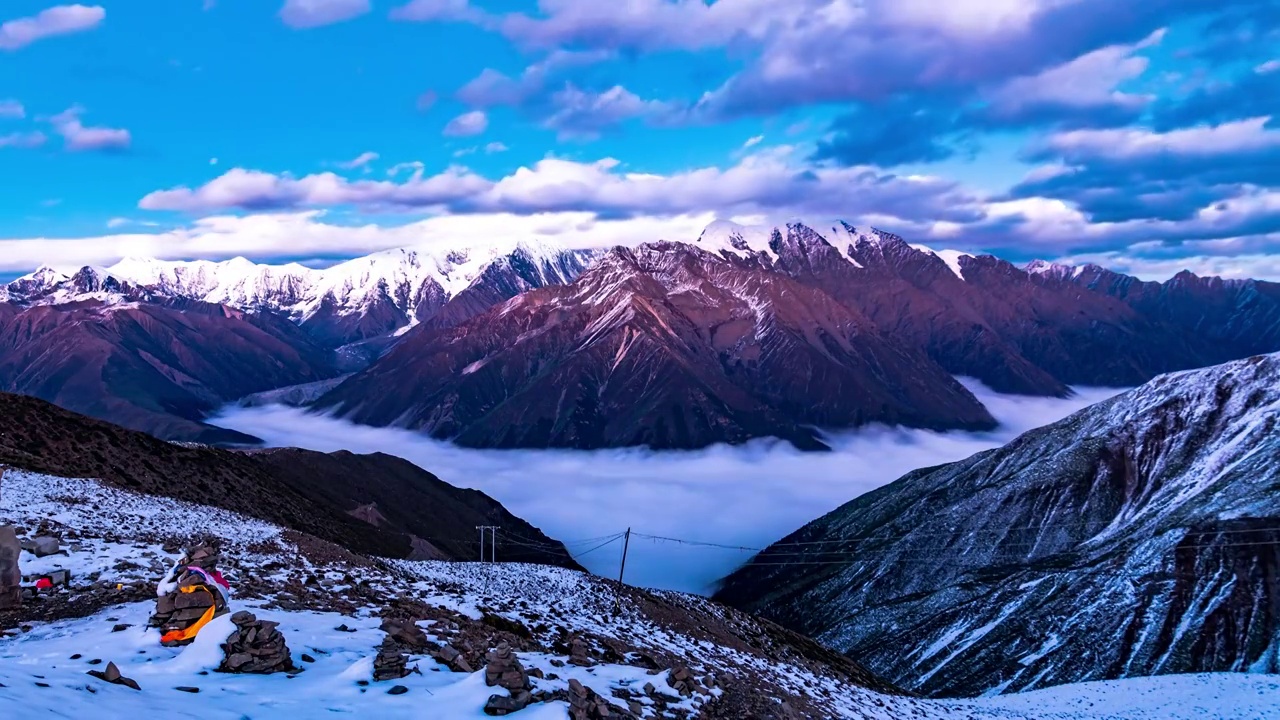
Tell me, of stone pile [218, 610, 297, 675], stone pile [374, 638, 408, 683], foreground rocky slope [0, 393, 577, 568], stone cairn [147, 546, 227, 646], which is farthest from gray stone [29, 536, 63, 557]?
stone pile [374, 638, 408, 683]

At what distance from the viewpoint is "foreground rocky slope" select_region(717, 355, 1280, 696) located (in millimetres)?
90250

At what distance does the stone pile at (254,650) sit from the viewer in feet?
55.5

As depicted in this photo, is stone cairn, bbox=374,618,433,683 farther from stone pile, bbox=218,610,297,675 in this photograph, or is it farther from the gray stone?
the gray stone

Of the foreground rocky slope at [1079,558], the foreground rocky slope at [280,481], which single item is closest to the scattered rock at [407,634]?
the foreground rocky slope at [280,481]

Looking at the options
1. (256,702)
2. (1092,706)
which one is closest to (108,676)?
(256,702)

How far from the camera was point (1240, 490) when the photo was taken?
11212 cm

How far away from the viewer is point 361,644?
64.8ft

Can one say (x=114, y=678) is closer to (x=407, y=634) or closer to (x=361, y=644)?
(x=361, y=644)

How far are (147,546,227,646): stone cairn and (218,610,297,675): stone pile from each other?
1.22 m

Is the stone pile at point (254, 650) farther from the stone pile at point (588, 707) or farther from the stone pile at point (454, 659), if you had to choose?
the stone pile at point (588, 707)

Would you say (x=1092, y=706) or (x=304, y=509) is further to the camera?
(x=304, y=509)

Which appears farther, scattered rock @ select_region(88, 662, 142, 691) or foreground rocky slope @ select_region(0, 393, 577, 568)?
foreground rocky slope @ select_region(0, 393, 577, 568)

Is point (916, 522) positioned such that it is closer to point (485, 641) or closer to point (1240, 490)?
point (1240, 490)

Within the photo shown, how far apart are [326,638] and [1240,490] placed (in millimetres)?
124736
